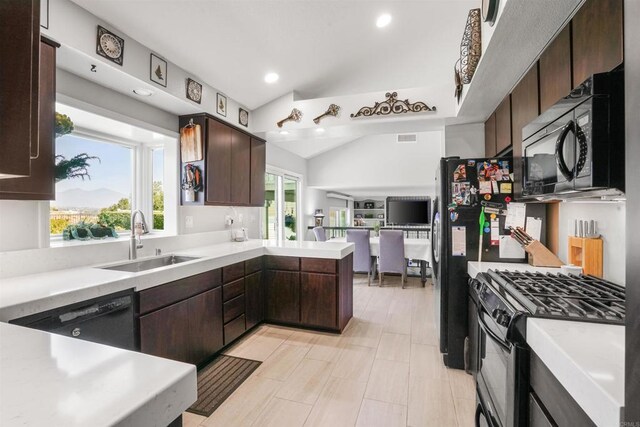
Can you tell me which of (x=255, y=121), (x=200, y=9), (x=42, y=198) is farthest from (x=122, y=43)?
(x=255, y=121)

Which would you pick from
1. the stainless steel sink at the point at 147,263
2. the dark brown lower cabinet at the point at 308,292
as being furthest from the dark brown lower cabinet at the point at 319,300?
the stainless steel sink at the point at 147,263

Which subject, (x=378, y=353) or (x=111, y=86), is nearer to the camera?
(x=111, y=86)

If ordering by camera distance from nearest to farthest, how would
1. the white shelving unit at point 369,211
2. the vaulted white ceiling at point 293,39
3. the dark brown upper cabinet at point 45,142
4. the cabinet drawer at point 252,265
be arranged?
the dark brown upper cabinet at point 45,142 → the vaulted white ceiling at point 293,39 → the cabinet drawer at point 252,265 → the white shelving unit at point 369,211

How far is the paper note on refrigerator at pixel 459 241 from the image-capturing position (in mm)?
2381

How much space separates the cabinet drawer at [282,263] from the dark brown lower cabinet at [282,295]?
42mm

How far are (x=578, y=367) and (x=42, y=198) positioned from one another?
96.1 inches

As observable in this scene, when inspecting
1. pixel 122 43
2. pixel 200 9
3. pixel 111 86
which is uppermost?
pixel 200 9

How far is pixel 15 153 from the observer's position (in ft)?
1.74

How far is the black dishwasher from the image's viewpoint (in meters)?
1.36

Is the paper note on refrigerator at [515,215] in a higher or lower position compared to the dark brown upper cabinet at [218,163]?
lower

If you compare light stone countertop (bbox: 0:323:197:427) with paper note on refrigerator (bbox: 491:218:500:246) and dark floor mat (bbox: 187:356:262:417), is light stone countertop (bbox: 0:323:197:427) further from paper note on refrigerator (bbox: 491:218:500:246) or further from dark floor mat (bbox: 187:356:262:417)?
paper note on refrigerator (bbox: 491:218:500:246)

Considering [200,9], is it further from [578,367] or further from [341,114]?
[578,367]

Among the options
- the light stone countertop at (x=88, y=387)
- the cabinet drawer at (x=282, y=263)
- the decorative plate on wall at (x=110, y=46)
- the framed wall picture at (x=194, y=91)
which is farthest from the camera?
the cabinet drawer at (x=282, y=263)

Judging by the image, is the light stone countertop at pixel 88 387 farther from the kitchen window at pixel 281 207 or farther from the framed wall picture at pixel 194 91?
the kitchen window at pixel 281 207
